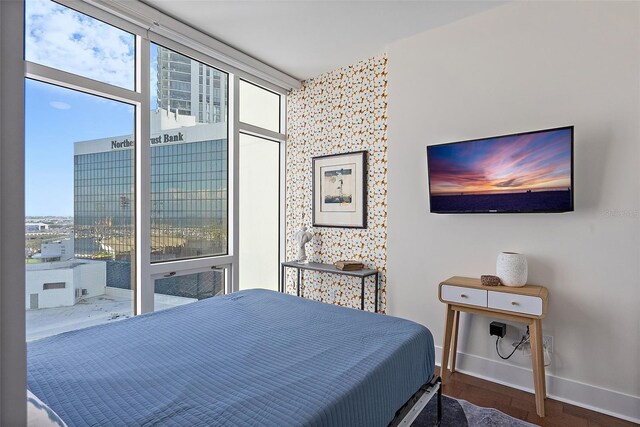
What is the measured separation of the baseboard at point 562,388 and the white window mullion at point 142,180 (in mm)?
2733

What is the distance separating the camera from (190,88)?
3334 millimetres

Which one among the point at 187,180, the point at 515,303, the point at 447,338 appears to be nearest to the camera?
Answer: the point at 515,303

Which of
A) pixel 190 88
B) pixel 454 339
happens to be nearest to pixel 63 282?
pixel 190 88

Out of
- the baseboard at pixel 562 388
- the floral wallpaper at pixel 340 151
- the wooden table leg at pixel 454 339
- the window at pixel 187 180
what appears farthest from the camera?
the floral wallpaper at pixel 340 151

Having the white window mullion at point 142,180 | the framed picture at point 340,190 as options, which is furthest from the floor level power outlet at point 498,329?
the white window mullion at point 142,180

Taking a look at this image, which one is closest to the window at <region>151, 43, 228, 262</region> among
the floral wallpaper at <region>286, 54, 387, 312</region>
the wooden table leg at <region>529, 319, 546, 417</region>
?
the floral wallpaper at <region>286, 54, 387, 312</region>

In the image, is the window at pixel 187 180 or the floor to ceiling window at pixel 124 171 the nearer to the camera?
the floor to ceiling window at pixel 124 171

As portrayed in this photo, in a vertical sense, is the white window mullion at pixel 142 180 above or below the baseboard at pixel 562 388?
above

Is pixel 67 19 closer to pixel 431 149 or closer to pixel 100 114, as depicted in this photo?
pixel 100 114

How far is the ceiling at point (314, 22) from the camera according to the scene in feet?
8.82

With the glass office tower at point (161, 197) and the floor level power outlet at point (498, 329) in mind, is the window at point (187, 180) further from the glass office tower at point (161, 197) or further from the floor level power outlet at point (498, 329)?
the floor level power outlet at point (498, 329)

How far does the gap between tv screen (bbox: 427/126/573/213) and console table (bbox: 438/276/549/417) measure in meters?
0.58

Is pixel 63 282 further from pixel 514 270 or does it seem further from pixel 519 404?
Answer: pixel 519 404

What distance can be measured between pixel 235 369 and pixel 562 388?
236 cm
